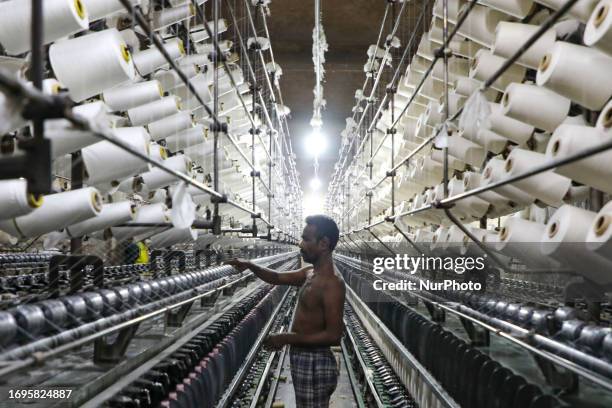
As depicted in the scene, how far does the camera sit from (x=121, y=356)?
81.6 inches

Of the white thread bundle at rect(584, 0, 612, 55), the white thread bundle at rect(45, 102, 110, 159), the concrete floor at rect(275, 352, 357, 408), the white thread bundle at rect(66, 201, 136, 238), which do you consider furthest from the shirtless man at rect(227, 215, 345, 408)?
the concrete floor at rect(275, 352, 357, 408)

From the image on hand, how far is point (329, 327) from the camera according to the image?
8.79 ft

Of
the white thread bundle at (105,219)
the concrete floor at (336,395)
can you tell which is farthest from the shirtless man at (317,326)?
the concrete floor at (336,395)

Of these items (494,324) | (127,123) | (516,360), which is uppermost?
(127,123)

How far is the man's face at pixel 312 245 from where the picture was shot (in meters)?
2.85

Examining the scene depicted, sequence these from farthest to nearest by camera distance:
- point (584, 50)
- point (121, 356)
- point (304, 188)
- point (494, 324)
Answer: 1. point (304, 188)
2. point (121, 356)
3. point (494, 324)
4. point (584, 50)

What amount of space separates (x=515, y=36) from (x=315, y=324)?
1550 millimetres

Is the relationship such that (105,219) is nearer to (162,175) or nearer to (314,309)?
(162,175)

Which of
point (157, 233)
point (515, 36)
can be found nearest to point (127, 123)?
point (157, 233)

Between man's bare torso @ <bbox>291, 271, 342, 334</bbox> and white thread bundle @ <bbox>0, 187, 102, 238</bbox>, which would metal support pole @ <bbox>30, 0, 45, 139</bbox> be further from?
man's bare torso @ <bbox>291, 271, 342, 334</bbox>

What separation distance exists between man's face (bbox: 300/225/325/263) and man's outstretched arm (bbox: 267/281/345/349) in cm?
18

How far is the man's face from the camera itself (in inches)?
112

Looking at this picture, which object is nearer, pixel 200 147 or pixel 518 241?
pixel 518 241

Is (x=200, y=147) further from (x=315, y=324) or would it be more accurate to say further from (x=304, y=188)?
(x=304, y=188)
